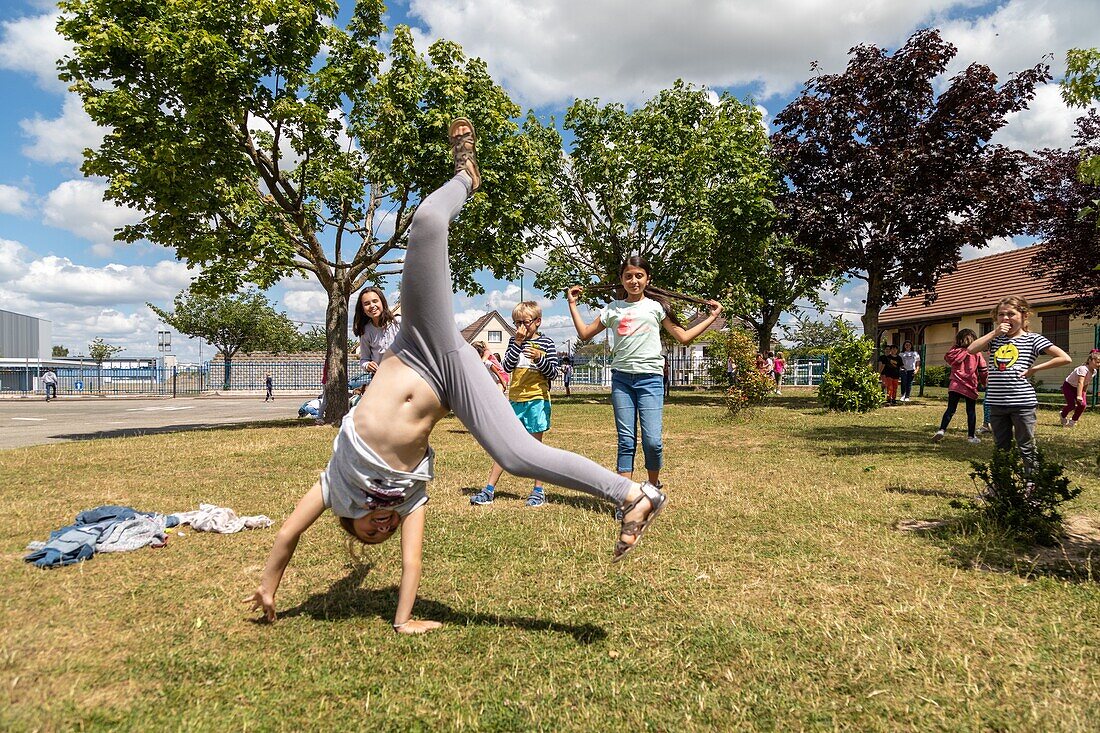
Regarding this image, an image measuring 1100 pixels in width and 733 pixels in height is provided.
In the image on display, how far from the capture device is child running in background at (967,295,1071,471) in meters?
6.18

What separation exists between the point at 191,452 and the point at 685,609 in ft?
30.8

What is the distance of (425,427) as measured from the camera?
3203 mm

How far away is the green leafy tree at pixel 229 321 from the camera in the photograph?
64.0m

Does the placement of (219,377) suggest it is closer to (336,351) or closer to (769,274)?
(336,351)

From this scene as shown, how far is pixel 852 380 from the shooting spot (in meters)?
17.9

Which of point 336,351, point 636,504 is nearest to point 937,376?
point 336,351

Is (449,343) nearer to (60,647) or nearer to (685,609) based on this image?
(685,609)

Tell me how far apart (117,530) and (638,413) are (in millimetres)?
4228

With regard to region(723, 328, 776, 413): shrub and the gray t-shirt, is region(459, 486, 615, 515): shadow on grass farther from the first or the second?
region(723, 328, 776, 413): shrub

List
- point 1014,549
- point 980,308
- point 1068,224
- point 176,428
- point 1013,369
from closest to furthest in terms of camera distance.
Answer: point 1014,549, point 1013,369, point 176,428, point 1068,224, point 980,308

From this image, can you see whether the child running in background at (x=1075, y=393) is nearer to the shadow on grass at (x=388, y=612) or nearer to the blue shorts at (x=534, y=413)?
the blue shorts at (x=534, y=413)

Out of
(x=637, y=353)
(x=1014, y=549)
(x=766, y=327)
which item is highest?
(x=766, y=327)

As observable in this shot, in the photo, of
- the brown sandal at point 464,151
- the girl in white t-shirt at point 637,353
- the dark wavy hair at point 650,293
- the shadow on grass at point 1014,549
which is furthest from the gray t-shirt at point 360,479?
the shadow on grass at point 1014,549

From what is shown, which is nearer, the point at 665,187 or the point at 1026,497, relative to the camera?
the point at 1026,497
